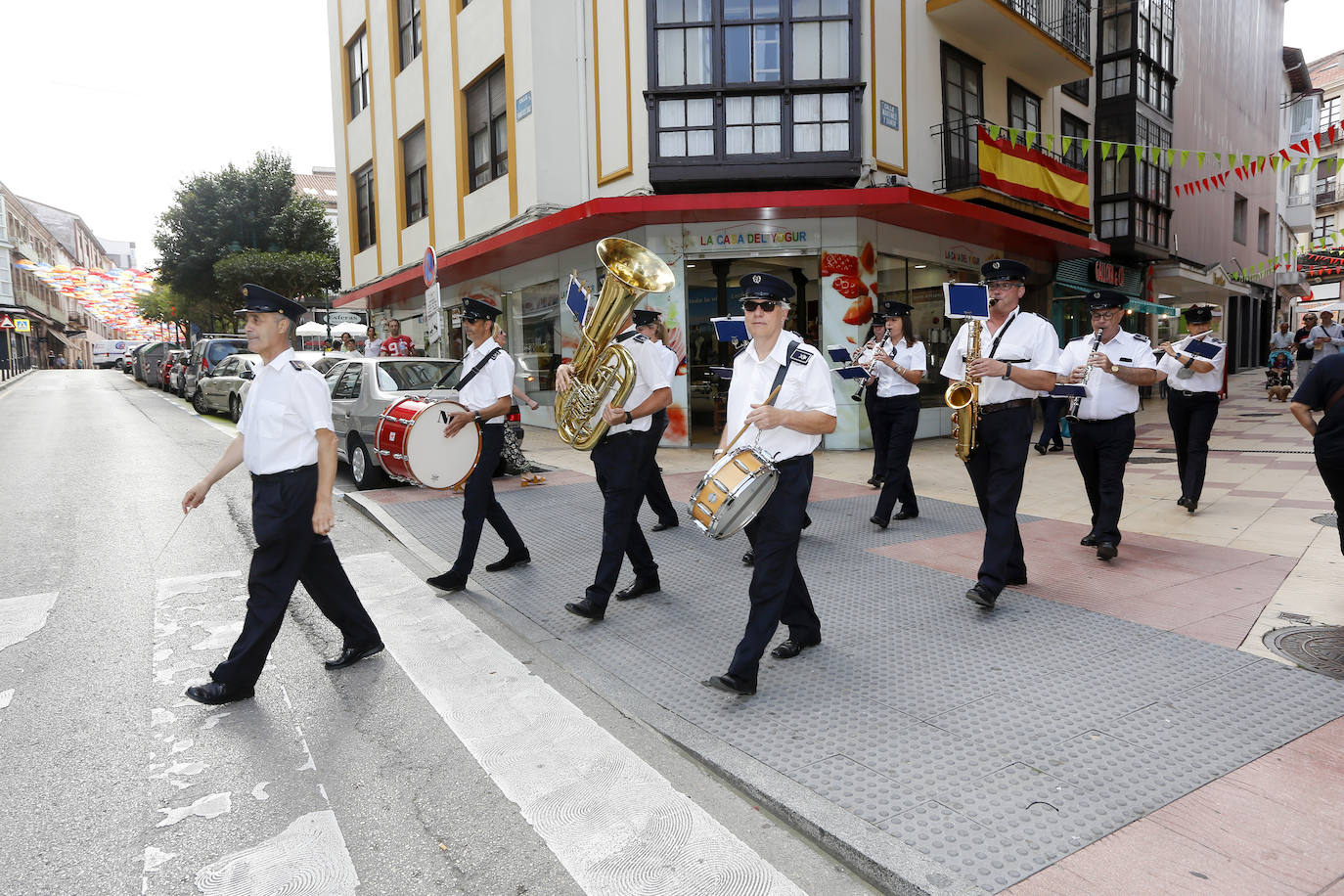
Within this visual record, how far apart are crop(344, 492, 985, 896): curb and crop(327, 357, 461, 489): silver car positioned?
553cm

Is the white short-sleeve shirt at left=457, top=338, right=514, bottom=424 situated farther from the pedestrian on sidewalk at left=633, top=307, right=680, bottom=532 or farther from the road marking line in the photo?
the road marking line

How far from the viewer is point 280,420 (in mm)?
3820

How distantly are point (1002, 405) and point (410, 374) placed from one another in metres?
7.11

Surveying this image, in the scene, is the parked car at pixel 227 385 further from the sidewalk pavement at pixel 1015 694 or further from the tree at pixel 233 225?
the tree at pixel 233 225

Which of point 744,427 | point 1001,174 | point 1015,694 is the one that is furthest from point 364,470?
point 1001,174

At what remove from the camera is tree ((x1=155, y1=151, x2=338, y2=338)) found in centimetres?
3198

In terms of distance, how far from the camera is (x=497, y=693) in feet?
13.3

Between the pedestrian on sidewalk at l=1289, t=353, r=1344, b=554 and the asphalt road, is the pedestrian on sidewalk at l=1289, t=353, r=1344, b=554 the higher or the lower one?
the higher one

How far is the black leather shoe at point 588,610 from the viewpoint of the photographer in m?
4.98

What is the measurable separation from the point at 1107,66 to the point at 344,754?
23.2 metres

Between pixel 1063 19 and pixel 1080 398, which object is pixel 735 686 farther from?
pixel 1063 19

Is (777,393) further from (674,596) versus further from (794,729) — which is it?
(674,596)

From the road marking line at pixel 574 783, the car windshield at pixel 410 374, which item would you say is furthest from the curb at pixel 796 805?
the car windshield at pixel 410 374

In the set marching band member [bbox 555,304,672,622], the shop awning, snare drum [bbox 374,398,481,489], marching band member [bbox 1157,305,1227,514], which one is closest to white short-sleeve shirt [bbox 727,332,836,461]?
marching band member [bbox 555,304,672,622]
